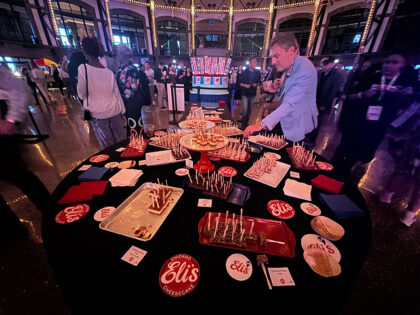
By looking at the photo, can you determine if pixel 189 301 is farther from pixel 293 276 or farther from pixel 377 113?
pixel 377 113

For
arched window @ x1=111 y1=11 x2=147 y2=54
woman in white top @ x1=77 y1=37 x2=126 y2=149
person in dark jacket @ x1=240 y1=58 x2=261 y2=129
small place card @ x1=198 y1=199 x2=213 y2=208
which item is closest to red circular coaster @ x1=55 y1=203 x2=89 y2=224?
small place card @ x1=198 y1=199 x2=213 y2=208

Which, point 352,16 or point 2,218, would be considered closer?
point 2,218

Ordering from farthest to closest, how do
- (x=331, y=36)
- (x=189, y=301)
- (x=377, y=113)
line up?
(x=331, y=36), (x=377, y=113), (x=189, y=301)

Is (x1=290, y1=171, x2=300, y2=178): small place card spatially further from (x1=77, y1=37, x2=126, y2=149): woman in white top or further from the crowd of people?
(x1=77, y1=37, x2=126, y2=149): woman in white top

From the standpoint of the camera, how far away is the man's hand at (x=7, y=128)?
5.85 ft

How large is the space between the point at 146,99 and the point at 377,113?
4.09 metres

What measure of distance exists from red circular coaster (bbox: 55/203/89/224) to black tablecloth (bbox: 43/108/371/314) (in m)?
0.03

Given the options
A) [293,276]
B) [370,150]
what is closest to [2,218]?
[293,276]

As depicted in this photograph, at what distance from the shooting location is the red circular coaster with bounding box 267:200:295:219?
48.6 inches

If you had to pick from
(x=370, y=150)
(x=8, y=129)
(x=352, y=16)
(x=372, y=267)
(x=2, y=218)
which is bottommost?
(x=372, y=267)

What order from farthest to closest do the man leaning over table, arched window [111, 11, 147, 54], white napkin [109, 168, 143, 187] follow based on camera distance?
arched window [111, 11, 147, 54] < the man leaning over table < white napkin [109, 168, 143, 187]

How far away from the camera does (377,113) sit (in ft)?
8.43

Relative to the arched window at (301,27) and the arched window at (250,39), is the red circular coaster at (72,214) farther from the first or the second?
the arched window at (250,39)

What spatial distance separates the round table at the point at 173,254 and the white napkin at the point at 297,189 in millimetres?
142
